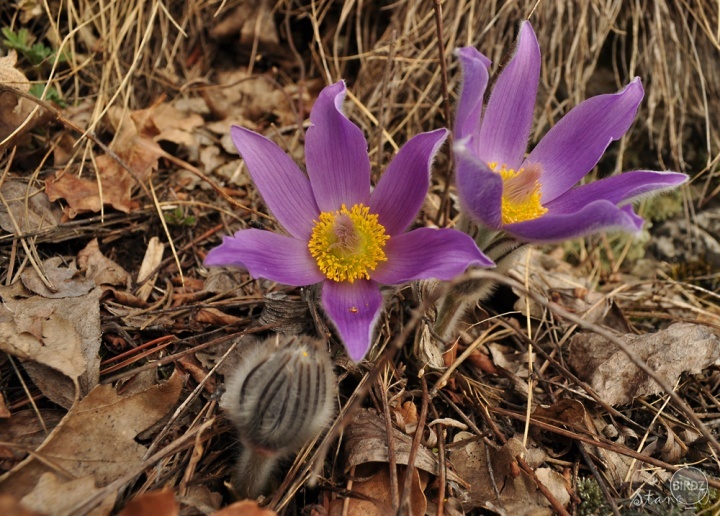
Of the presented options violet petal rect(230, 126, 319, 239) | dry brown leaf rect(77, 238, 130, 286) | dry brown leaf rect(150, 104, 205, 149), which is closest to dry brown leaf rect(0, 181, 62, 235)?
dry brown leaf rect(77, 238, 130, 286)

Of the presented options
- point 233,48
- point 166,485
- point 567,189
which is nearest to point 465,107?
point 567,189

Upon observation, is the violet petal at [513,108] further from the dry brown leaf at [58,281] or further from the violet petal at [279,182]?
the dry brown leaf at [58,281]

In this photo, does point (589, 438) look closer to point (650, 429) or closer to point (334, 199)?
point (650, 429)

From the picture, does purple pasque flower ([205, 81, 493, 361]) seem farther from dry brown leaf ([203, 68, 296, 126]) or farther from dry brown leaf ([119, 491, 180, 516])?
dry brown leaf ([203, 68, 296, 126])

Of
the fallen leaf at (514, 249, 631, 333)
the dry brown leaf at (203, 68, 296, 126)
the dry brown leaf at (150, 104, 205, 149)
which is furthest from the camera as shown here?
the dry brown leaf at (203, 68, 296, 126)

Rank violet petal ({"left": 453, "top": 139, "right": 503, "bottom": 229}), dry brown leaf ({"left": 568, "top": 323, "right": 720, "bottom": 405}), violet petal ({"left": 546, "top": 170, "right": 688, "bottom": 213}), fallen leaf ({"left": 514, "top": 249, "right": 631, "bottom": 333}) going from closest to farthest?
violet petal ({"left": 453, "top": 139, "right": 503, "bottom": 229}) < violet petal ({"left": 546, "top": 170, "right": 688, "bottom": 213}) < dry brown leaf ({"left": 568, "top": 323, "right": 720, "bottom": 405}) < fallen leaf ({"left": 514, "top": 249, "right": 631, "bottom": 333})

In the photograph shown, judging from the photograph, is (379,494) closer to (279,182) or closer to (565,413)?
(565,413)

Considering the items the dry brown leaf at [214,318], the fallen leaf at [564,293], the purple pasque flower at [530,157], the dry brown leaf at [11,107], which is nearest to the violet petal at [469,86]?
the purple pasque flower at [530,157]
